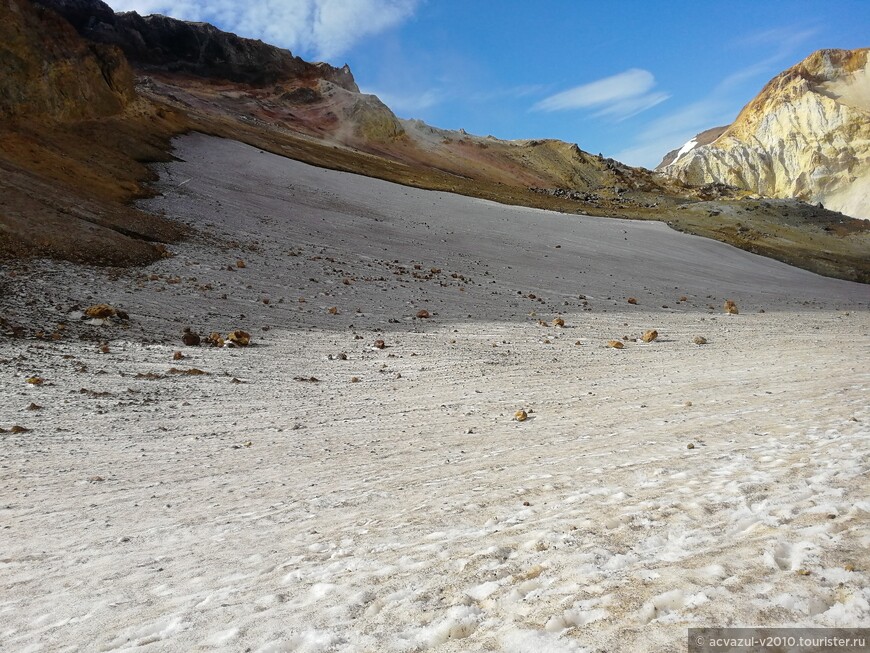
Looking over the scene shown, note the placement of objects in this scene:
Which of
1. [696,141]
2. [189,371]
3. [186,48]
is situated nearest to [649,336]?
[189,371]

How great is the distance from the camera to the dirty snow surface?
2324 millimetres

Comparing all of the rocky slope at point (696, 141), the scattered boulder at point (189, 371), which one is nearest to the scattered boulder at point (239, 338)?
the scattered boulder at point (189, 371)

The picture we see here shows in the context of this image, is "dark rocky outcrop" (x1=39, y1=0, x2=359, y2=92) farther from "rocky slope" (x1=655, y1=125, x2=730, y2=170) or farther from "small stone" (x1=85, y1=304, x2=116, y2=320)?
"rocky slope" (x1=655, y1=125, x2=730, y2=170)

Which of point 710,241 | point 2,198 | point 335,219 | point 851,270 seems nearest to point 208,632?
point 2,198

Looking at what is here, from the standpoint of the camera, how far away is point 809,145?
6706 cm

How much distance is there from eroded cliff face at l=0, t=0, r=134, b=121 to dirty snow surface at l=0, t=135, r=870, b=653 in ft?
34.0

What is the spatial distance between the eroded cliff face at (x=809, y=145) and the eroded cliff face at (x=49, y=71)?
193ft

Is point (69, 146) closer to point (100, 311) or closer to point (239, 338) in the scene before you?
point (100, 311)

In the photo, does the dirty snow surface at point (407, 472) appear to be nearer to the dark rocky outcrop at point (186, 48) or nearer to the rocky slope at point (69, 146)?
the rocky slope at point (69, 146)

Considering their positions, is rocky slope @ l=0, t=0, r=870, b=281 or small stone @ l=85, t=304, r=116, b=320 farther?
rocky slope @ l=0, t=0, r=870, b=281

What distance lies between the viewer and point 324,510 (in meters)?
3.62

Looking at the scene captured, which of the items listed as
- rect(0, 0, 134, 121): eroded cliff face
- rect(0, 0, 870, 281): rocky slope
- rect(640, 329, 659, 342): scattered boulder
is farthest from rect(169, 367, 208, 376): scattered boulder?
rect(0, 0, 134, 121): eroded cliff face

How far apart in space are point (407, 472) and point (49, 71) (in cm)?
2065

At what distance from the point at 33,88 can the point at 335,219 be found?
383 inches
